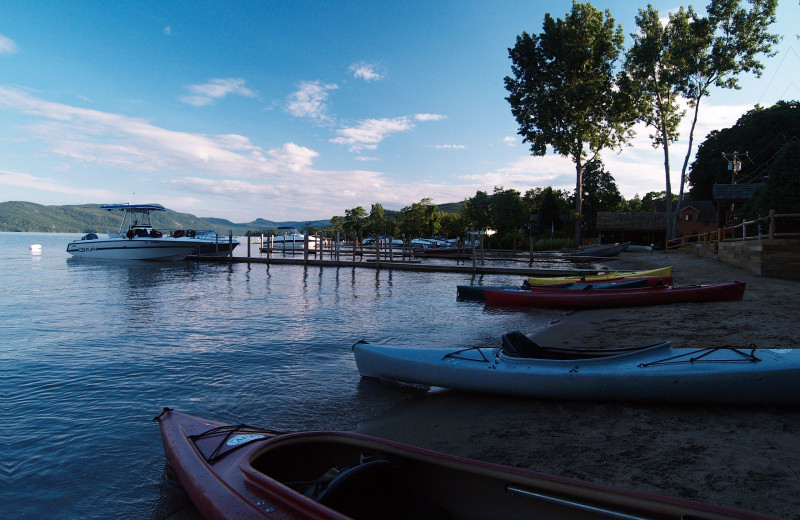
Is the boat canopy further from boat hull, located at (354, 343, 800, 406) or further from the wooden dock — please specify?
boat hull, located at (354, 343, 800, 406)

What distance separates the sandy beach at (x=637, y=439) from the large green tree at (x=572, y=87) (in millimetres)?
33191

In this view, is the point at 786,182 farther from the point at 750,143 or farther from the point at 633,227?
the point at 750,143

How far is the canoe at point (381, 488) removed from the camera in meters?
2.07

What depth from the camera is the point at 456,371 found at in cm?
566

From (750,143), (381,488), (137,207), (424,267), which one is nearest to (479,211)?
(750,143)

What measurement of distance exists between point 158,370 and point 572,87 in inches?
1442

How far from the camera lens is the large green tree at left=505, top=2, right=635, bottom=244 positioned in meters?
35.1

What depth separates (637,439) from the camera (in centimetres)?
394

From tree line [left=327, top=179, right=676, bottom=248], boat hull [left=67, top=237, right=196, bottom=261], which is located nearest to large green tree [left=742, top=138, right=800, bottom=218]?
tree line [left=327, top=179, right=676, bottom=248]

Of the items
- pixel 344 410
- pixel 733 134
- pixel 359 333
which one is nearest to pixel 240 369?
pixel 344 410

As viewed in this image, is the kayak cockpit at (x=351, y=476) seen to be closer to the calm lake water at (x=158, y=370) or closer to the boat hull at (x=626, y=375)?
the calm lake water at (x=158, y=370)

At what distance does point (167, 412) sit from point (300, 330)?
637cm

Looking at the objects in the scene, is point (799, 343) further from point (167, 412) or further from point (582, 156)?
point (582, 156)

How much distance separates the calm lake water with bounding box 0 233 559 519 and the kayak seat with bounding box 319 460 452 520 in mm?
2250
